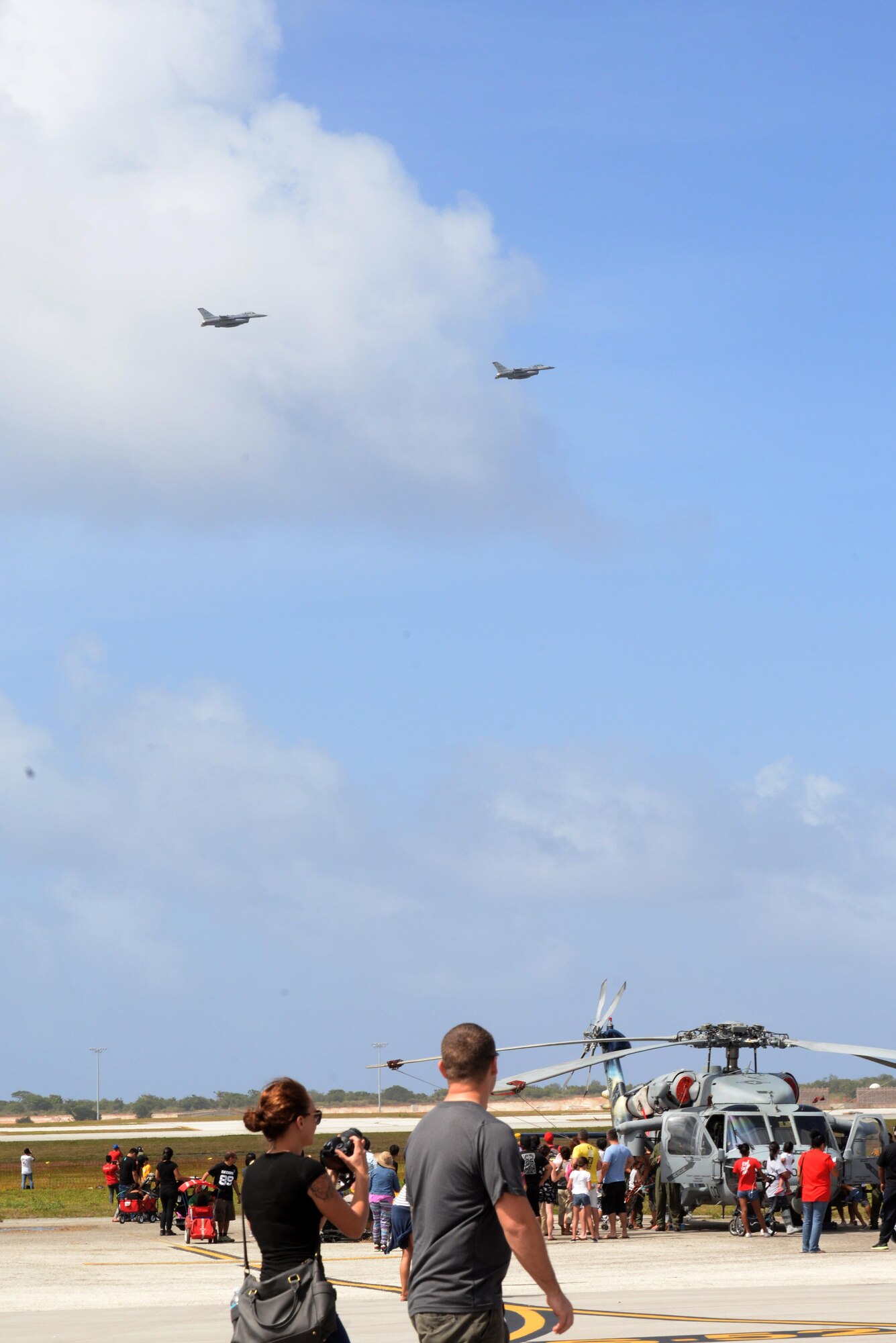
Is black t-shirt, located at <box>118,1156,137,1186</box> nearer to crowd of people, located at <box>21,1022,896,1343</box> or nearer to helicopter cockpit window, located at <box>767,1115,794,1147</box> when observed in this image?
helicopter cockpit window, located at <box>767,1115,794,1147</box>

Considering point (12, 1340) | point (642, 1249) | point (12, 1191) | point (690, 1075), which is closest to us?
point (12, 1340)

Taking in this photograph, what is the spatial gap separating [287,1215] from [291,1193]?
0.09m

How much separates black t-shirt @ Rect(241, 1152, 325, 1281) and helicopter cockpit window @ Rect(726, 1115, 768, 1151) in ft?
68.0

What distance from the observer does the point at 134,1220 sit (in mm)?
29875

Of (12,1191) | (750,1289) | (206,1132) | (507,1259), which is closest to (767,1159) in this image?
(750,1289)

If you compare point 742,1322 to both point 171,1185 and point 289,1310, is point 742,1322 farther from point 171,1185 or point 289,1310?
point 171,1185

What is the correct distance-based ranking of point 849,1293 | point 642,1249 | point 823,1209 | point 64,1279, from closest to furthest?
point 849,1293 → point 64,1279 → point 823,1209 → point 642,1249

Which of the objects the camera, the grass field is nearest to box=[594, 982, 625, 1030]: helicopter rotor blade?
the grass field

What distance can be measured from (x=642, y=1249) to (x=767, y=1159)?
4303 mm

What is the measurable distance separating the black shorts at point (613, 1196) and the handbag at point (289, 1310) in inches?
743

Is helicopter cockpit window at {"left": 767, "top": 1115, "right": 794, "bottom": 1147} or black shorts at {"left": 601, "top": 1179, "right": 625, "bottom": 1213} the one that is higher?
helicopter cockpit window at {"left": 767, "top": 1115, "right": 794, "bottom": 1147}

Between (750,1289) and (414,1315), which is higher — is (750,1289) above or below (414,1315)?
below

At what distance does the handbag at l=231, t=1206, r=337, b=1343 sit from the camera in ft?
19.2

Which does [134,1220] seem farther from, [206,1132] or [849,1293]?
[206,1132]
